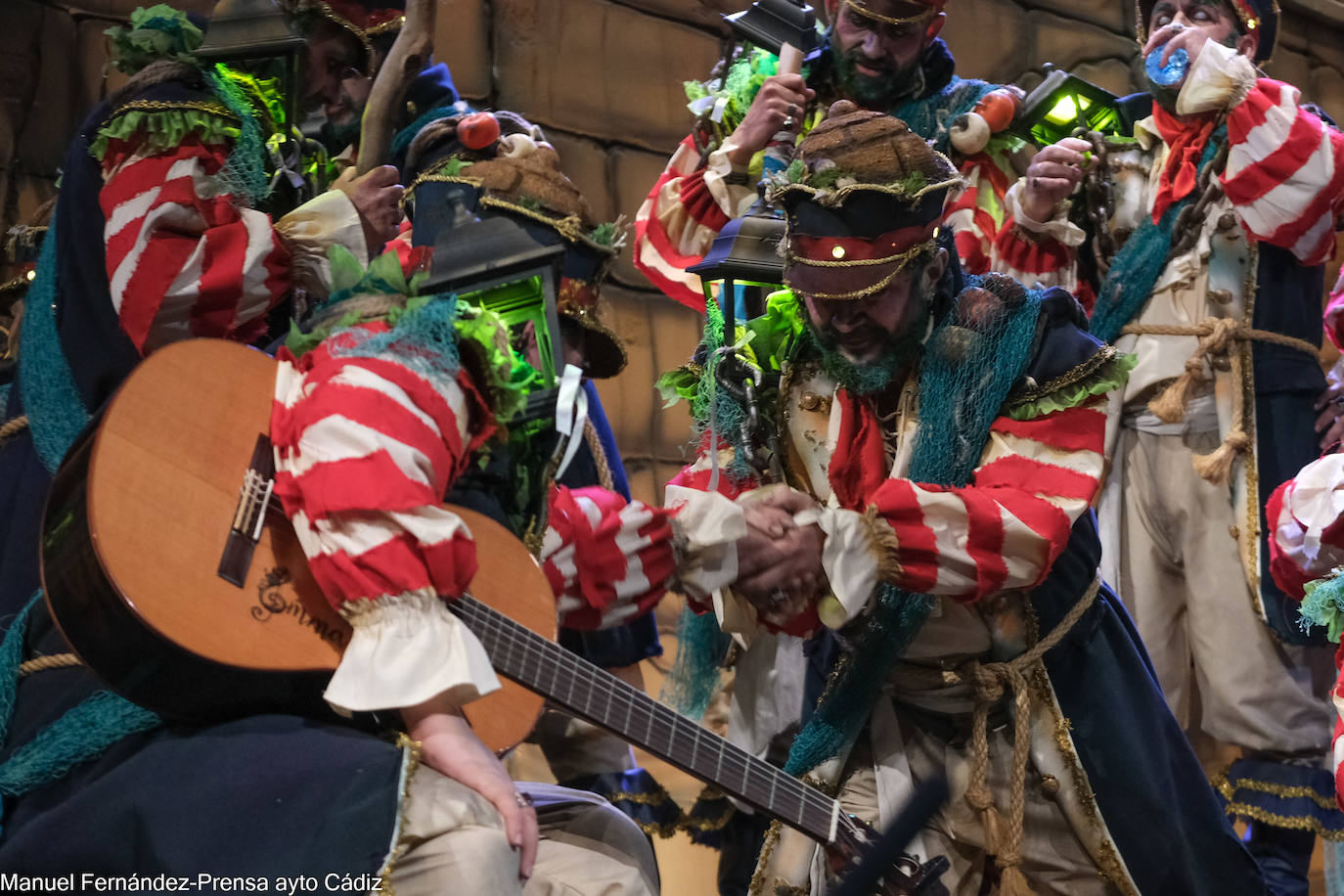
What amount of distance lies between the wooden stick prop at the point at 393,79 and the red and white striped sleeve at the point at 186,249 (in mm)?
489

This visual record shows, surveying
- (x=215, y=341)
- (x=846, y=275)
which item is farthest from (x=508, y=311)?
(x=846, y=275)

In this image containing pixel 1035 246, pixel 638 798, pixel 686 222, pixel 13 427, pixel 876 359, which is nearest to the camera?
pixel 13 427

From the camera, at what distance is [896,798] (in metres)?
2.71

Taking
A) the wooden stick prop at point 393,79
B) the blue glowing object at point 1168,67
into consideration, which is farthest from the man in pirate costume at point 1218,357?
the wooden stick prop at point 393,79

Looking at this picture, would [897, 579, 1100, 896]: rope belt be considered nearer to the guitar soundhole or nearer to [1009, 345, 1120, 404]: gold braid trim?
[1009, 345, 1120, 404]: gold braid trim

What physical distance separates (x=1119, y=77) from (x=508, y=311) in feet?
18.3

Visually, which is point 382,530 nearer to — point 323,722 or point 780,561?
point 323,722

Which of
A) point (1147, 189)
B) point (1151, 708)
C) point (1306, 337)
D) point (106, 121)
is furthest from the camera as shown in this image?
point (1147, 189)

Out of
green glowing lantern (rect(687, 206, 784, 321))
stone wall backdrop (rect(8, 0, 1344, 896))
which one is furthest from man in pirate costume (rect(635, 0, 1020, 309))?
stone wall backdrop (rect(8, 0, 1344, 896))

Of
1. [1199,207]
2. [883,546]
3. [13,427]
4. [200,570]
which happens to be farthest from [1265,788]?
[13,427]

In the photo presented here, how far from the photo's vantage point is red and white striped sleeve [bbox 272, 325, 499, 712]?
1792 millimetres

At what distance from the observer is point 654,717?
2215mm

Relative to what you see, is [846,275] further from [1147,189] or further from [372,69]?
[1147,189]

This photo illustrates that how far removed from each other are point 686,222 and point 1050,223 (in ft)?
3.06
